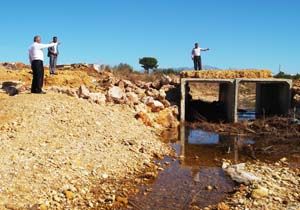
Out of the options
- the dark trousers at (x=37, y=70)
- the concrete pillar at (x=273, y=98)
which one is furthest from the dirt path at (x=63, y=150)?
the concrete pillar at (x=273, y=98)

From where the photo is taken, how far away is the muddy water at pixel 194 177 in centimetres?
933

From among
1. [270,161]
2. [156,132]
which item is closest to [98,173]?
Result: [270,161]

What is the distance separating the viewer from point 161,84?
24.2 meters

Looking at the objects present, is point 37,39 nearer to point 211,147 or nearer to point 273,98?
point 211,147

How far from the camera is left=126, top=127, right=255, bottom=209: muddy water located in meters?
9.33

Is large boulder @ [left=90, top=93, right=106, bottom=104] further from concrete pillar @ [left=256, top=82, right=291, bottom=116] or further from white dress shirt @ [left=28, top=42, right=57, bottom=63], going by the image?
concrete pillar @ [left=256, top=82, right=291, bottom=116]

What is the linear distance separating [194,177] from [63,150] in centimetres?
323

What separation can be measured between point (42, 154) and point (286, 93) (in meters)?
14.0

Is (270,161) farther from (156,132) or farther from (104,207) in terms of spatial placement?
(104,207)

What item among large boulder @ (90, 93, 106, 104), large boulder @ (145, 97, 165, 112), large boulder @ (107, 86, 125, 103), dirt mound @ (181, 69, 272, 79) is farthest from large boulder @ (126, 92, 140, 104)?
dirt mound @ (181, 69, 272, 79)

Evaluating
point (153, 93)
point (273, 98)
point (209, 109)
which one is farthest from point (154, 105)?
point (273, 98)

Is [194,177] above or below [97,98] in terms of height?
below

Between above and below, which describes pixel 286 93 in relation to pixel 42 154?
above

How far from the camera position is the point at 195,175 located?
37.7ft
